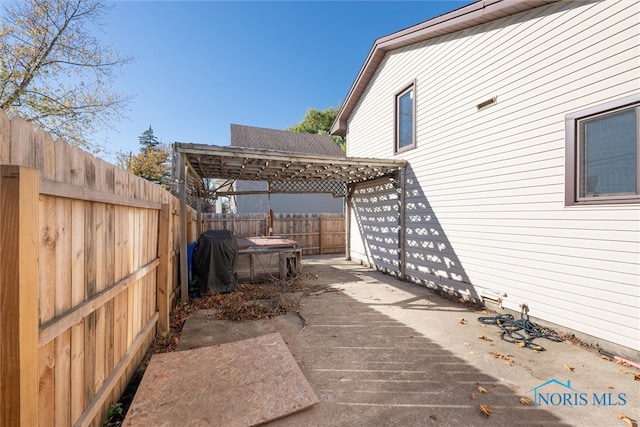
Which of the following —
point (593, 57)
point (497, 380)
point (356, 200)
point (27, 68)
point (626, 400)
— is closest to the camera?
point (626, 400)

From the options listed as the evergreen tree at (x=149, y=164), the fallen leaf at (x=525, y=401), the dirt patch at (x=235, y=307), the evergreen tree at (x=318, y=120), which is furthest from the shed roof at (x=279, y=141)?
the fallen leaf at (x=525, y=401)

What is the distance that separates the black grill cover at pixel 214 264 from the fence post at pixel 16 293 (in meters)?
4.44

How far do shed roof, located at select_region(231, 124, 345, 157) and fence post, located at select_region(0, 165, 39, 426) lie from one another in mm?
13029

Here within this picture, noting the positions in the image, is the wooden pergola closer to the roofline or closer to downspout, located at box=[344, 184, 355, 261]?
downspout, located at box=[344, 184, 355, 261]

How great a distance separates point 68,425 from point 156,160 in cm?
2462

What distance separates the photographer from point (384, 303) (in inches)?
201

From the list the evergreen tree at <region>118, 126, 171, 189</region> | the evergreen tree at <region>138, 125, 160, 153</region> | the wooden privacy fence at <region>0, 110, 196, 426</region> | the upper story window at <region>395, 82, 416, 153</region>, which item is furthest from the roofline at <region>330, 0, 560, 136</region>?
the evergreen tree at <region>138, 125, 160, 153</region>

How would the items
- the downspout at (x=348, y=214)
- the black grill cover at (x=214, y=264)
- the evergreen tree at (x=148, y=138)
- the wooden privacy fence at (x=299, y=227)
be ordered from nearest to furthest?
the black grill cover at (x=214, y=264)
the downspout at (x=348, y=214)
the wooden privacy fence at (x=299, y=227)
the evergreen tree at (x=148, y=138)

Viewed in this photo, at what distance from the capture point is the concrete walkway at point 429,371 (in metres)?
2.21

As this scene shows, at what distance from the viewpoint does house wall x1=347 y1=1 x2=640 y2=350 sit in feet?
10.5

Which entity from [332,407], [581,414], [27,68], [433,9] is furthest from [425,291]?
[27,68]

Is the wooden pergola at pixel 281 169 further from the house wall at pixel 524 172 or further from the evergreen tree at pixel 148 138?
the evergreen tree at pixel 148 138

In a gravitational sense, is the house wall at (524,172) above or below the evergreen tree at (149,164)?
below

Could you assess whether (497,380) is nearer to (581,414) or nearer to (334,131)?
(581,414)
